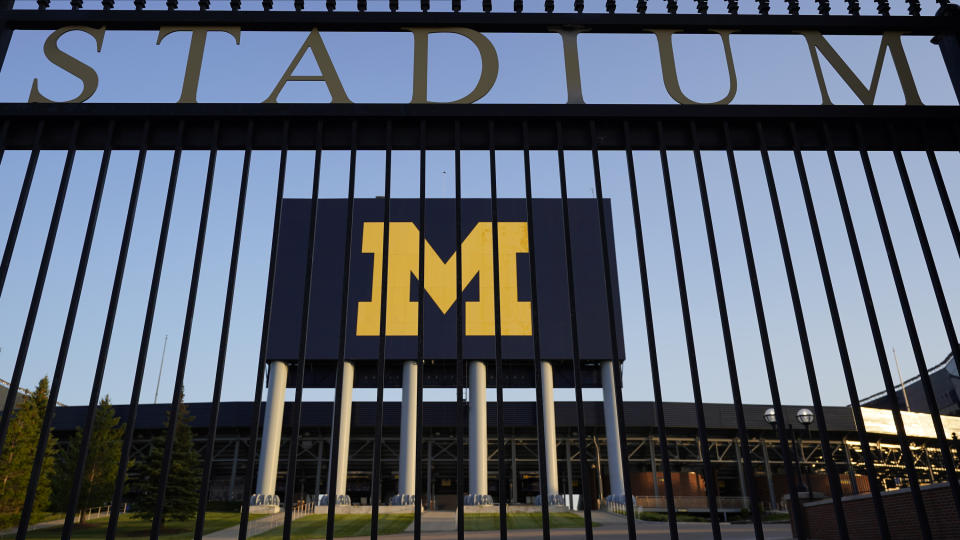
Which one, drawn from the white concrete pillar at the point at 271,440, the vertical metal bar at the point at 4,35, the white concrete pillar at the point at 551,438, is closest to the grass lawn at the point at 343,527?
the white concrete pillar at the point at 271,440

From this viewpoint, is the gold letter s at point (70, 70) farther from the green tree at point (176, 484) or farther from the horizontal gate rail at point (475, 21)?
the green tree at point (176, 484)

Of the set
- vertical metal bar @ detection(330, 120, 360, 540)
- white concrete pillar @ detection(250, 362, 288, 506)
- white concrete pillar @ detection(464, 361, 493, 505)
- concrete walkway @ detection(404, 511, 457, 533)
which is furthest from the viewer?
white concrete pillar @ detection(250, 362, 288, 506)

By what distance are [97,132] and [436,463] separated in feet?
168

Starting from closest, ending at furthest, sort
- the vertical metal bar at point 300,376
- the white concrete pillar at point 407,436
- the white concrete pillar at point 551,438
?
1. the vertical metal bar at point 300,376
2. the white concrete pillar at point 407,436
3. the white concrete pillar at point 551,438

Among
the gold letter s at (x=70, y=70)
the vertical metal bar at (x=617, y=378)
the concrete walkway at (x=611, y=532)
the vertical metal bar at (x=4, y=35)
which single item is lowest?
the concrete walkway at (x=611, y=532)

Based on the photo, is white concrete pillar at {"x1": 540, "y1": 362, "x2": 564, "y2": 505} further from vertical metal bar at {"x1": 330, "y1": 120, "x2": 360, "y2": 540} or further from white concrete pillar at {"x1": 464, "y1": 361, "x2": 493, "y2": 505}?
vertical metal bar at {"x1": 330, "y1": 120, "x2": 360, "y2": 540}

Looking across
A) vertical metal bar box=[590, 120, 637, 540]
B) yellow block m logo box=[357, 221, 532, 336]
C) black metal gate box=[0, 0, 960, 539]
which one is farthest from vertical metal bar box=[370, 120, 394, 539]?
yellow block m logo box=[357, 221, 532, 336]

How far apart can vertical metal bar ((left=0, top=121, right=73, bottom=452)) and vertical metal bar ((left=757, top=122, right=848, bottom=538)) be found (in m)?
4.46

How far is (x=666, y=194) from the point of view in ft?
14.7

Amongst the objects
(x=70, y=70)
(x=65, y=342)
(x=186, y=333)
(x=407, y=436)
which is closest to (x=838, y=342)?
(x=186, y=333)

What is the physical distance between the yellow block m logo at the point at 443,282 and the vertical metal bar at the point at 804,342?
90.7 ft

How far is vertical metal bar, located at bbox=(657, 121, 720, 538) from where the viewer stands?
3.64 m

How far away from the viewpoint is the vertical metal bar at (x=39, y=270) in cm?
381

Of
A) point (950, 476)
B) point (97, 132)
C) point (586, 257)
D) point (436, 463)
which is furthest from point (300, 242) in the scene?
point (950, 476)
